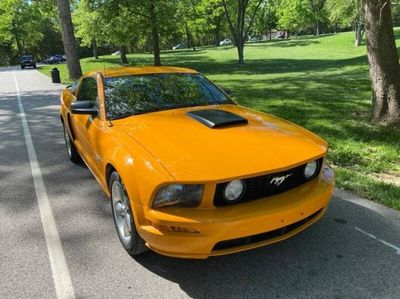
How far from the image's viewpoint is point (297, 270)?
3.28m

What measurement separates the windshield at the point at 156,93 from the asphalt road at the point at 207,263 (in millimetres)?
1176

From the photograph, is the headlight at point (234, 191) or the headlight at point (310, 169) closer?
the headlight at point (234, 191)

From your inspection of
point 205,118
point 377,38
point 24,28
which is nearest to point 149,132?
point 205,118

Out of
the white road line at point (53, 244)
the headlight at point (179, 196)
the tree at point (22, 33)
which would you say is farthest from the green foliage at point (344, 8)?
the tree at point (22, 33)

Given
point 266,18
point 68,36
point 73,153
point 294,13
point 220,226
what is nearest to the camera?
point 220,226

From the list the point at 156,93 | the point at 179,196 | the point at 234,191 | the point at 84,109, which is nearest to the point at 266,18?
the point at 156,93

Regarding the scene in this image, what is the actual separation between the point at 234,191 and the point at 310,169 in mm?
778

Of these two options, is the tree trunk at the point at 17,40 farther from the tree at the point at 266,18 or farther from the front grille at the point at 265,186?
the front grille at the point at 265,186

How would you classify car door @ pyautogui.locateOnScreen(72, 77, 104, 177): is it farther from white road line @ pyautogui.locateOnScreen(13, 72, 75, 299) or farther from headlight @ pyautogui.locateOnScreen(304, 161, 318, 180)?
headlight @ pyautogui.locateOnScreen(304, 161, 318, 180)

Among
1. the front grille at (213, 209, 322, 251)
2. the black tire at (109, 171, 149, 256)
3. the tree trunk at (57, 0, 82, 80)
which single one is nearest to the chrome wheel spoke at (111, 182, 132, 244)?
the black tire at (109, 171, 149, 256)

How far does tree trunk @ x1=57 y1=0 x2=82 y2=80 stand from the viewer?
1844 centimetres

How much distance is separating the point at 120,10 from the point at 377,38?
20.2m

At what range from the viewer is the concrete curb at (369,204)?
165 inches

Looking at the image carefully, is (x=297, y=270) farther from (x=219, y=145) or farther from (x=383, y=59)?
(x=383, y=59)
